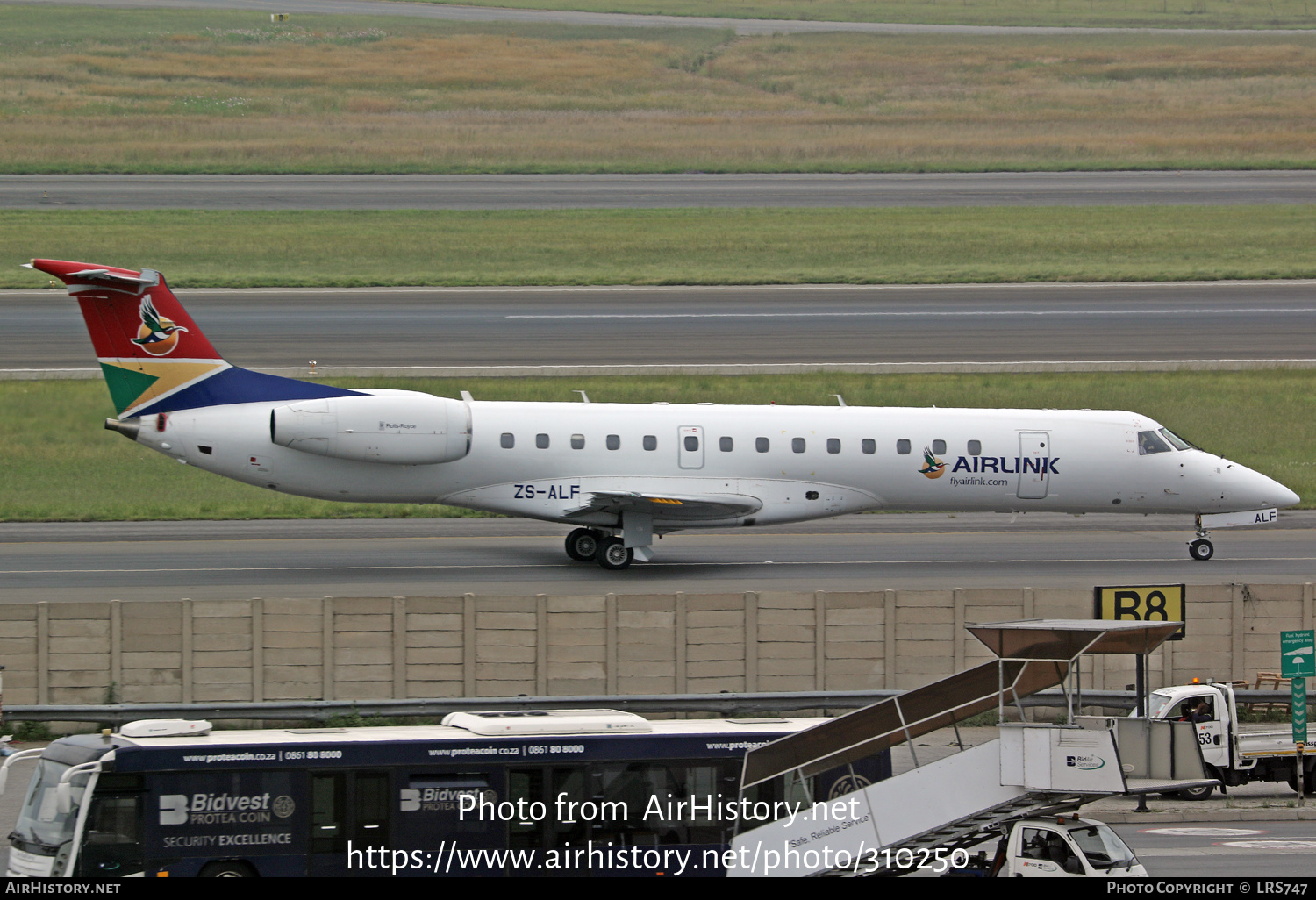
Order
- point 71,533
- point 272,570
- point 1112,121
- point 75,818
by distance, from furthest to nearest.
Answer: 1. point 1112,121
2. point 71,533
3. point 272,570
4. point 75,818

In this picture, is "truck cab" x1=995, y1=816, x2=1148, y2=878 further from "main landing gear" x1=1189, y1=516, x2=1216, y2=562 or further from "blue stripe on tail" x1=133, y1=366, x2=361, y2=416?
"main landing gear" x1=1189, y1=516, x2=1216, y2=562

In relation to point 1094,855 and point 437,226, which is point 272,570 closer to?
point 1094,855

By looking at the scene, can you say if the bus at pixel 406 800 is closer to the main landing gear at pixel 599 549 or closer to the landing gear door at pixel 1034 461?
the main landing gear at pixel 599 549

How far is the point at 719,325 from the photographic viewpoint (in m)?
56.2

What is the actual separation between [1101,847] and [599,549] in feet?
61.1

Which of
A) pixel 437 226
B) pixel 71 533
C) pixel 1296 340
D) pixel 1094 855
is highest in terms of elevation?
pixel 437 226

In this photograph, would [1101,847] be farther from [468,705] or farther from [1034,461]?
[1034,461]

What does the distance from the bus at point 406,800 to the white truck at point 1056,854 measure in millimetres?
2078

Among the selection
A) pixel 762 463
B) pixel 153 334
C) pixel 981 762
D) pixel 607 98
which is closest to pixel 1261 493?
pixel 762 463

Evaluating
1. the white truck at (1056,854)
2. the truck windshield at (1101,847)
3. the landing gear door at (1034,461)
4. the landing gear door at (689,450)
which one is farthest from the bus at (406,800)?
the landing gear door at (1034,461)

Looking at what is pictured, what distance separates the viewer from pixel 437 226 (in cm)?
6819

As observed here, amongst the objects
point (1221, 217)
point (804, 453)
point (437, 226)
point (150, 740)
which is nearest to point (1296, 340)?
point (1221, 217)

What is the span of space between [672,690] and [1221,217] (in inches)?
2231

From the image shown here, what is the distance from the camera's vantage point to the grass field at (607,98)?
8200cm
